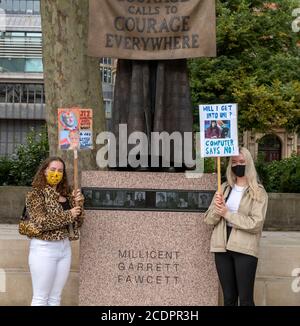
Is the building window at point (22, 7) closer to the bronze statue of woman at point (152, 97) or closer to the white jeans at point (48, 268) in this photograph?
the bronze statue of woman at point (152, 97)

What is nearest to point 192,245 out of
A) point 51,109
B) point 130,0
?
point 130,0

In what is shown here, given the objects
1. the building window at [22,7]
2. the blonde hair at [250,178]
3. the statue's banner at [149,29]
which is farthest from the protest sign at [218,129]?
the building window at [22,7]

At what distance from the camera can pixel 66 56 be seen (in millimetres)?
11125

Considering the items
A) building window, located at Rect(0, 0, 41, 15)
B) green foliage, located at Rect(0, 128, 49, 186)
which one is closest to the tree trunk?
green foliage, located at Rect(0, 128, 49, 186)

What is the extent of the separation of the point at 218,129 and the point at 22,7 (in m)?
50.4

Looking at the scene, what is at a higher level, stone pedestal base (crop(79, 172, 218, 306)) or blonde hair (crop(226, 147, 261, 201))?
blonde hair (crop(226, 147, 261, 201))

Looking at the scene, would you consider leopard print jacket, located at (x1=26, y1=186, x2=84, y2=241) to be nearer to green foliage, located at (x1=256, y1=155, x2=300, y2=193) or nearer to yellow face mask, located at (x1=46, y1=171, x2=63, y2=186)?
yellow face mask, located at (x1=46, y1=171, x2=63, y2=186)

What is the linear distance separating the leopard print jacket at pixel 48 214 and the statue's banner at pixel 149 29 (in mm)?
1791

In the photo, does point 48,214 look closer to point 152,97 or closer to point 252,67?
point 152,97

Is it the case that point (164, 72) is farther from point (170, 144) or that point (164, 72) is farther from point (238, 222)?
point (238, 222)

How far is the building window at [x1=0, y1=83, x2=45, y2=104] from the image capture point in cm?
5238

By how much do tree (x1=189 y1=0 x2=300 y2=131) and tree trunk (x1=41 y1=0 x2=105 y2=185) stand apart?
652 inches

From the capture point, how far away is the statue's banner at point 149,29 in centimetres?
702
